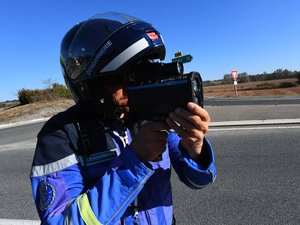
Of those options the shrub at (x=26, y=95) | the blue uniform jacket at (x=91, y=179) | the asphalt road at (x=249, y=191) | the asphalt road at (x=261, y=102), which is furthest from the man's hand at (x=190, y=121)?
the shrub at (x=26, y=95)

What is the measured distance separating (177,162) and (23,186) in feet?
14.9

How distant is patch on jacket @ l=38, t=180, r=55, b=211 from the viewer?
114 centimetres

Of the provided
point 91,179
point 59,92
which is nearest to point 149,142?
point 91,179

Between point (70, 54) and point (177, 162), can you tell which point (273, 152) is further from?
point (70, 54)

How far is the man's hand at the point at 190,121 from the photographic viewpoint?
0.99m

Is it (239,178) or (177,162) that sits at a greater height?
(177,162)

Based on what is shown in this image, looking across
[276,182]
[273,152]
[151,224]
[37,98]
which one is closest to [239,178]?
[276,182]

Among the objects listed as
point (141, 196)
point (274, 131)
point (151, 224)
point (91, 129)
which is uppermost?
point (91, 129)

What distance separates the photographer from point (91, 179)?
4.13 ft

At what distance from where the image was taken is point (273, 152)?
6289 millimetres

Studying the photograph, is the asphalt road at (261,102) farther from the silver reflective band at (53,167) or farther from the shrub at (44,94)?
the silver reflective band at (53,167)

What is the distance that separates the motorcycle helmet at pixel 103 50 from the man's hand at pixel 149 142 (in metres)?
0.27

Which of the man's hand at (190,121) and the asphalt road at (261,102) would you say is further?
the asphalt road at (261,102)

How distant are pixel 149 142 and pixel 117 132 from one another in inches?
11.3
